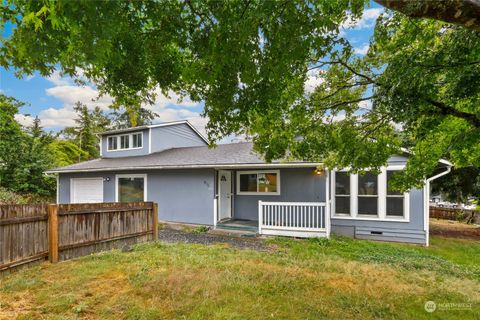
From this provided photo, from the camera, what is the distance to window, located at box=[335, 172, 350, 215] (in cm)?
962

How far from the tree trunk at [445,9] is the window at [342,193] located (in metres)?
8.20

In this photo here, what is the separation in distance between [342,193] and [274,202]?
8.68ft

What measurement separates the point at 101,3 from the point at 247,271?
450 centimetres

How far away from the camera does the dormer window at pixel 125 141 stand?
47.1ft

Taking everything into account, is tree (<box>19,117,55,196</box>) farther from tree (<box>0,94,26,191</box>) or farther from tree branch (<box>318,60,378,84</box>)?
tree branch (<box>318,60,378,84</box>)

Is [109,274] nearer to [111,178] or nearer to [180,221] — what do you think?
[180,221]

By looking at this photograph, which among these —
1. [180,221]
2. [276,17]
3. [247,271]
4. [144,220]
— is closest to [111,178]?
[180,221]

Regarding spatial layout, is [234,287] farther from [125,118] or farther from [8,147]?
[125,118]

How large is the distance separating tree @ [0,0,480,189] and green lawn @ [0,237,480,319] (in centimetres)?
201

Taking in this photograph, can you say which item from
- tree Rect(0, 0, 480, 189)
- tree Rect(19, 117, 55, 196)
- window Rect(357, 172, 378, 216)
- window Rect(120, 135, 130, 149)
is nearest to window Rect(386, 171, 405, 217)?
window Rect(357, 172, 378, 216)

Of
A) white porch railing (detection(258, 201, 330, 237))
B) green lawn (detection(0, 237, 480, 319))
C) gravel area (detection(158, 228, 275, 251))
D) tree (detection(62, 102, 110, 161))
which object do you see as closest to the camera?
green lawn (detection(0, 237, 480, 319))

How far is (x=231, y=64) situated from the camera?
2.71 m

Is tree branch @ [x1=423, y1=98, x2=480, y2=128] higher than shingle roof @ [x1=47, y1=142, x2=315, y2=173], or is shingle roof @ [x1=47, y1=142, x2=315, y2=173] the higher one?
tree branch @ [x1=423, y1=98, x2=480, y2=128]

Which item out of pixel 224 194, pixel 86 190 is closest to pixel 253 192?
pixel 224 194
